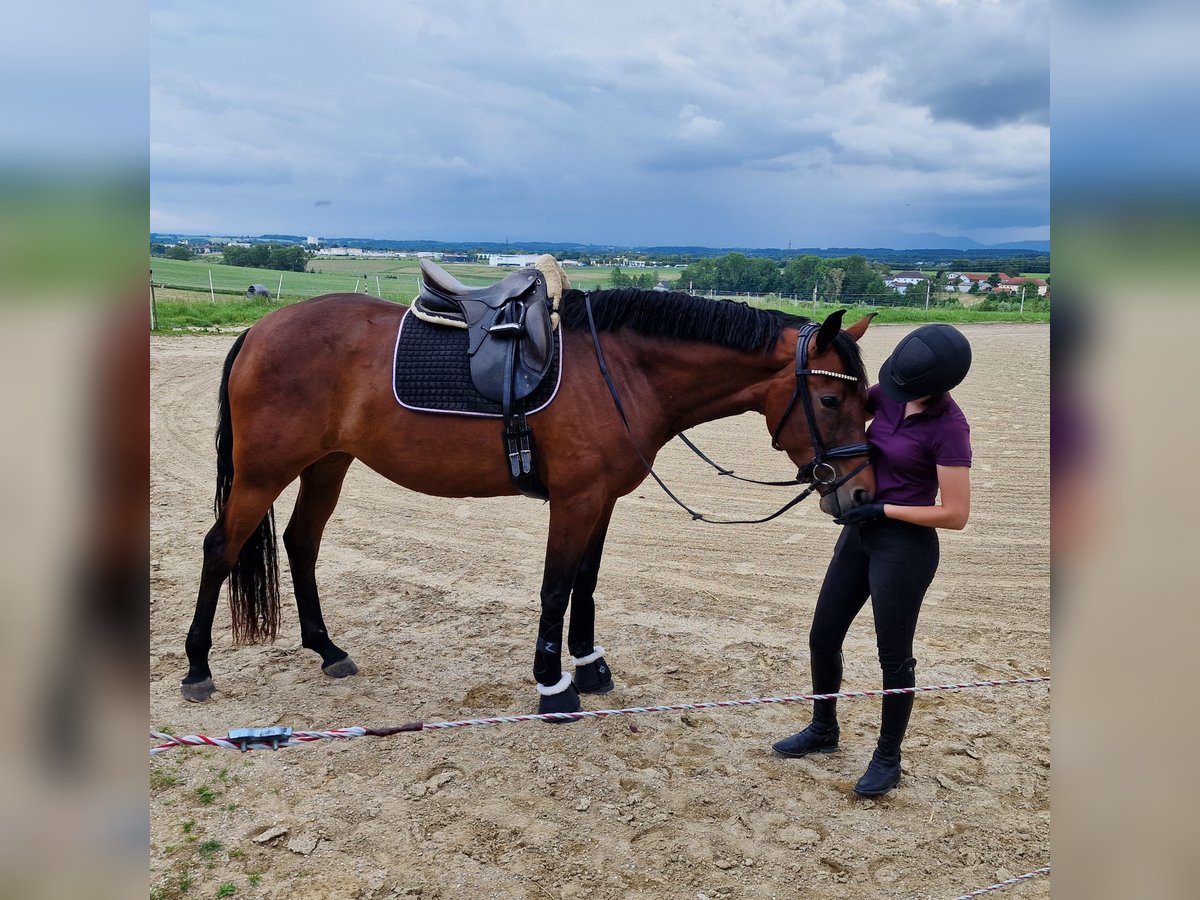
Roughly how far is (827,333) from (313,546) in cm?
279

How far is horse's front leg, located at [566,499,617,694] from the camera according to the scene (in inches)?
159

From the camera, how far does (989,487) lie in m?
7.45

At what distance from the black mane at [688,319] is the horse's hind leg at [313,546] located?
1.47 meters

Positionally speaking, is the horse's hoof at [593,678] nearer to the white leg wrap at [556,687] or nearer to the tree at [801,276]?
the white leg wrap at [556,687]

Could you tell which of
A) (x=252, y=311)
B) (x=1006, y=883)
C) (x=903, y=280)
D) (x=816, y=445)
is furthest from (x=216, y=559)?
(x=903, y=280)

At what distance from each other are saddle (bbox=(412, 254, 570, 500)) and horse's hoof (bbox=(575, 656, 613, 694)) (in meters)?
0.87

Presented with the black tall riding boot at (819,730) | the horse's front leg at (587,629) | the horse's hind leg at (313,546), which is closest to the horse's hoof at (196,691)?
the horse's hind leg at (313,546)

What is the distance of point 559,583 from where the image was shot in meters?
3.71
